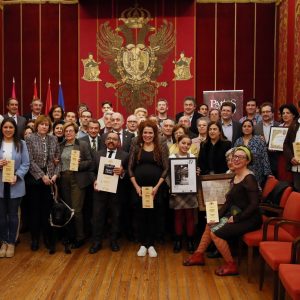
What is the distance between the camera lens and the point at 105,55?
31.6 ft

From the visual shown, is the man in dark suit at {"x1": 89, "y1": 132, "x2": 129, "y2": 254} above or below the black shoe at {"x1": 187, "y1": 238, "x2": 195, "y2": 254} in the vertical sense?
above

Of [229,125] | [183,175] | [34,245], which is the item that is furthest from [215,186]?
[34,245]

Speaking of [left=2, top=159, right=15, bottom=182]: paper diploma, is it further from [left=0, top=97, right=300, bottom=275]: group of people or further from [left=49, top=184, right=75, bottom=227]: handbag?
[left=49, top=184, right=75, bottom=227]: handbag

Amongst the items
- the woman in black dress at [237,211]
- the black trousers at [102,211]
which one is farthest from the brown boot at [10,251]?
the woman in black dress at [237,211]

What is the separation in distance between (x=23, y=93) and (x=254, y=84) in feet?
15.8

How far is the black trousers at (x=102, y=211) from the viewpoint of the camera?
536 centimetres

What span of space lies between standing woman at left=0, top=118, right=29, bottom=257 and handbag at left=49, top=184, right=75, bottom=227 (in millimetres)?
375

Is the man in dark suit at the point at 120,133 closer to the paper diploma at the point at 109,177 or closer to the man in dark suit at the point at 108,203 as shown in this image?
the man in dark suit at the point at 108,203

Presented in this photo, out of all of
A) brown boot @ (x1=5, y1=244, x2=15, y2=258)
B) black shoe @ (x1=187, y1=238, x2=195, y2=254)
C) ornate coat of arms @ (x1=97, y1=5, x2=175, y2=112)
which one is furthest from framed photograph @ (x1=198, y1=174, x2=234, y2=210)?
ornate coat of arms @ (x1=97, y1=5, x2=175, y2=112)

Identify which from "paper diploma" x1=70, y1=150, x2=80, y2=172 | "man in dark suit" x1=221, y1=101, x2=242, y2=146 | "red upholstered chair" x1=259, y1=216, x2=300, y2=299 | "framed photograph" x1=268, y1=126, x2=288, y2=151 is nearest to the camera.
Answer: "red upholstered chair" x1=259, y1=216, x2=300, y2=299

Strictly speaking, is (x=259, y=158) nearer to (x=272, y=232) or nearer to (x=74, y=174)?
(x=272, y=232)

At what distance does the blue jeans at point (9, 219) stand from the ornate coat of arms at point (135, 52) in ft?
16.2

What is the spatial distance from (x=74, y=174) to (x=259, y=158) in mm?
2165

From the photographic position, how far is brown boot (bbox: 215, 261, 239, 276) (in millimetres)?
4512
